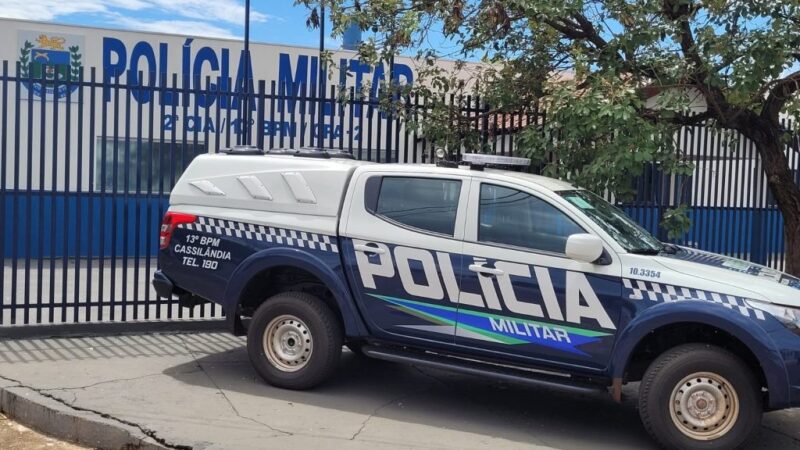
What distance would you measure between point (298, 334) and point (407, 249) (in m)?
1.14

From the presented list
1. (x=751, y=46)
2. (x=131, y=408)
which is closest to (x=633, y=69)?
(x=751, y=46)

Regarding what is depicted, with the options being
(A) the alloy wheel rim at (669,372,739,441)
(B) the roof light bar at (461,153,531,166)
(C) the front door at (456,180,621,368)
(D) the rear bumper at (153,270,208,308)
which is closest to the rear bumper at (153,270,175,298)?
(D) the rear bumper at (153,270,208,308)

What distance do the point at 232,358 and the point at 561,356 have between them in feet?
10.8

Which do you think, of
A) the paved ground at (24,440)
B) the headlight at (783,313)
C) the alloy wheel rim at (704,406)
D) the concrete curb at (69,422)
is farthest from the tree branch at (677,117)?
the paved ground at (24,440)

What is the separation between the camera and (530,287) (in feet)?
17.5

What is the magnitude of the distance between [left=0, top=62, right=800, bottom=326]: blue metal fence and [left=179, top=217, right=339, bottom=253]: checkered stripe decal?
1.82 m

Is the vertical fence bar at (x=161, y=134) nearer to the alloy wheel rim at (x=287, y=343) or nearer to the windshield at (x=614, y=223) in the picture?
the alloy wheel rim at (x=287, y=343)

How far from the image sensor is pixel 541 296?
5293 mm

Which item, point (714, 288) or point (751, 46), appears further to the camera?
point (751, 46)

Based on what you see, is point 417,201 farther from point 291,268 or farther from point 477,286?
point 291,268

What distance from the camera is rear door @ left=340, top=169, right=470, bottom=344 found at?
560 centimetres

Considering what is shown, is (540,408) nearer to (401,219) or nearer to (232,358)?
(401,219)

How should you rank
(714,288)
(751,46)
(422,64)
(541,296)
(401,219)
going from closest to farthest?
(714,288)
(541,296)
(401,219)
(751,46)
(422,64)

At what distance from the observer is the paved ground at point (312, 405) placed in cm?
527
